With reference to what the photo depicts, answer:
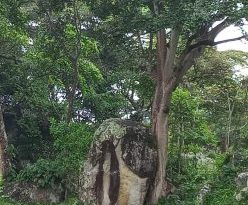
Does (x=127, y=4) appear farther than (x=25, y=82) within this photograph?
No

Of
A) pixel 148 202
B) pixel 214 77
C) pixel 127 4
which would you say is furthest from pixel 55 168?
pixel 214 77

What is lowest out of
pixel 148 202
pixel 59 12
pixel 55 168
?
pixel 148 202

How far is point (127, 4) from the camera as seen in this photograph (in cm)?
1309

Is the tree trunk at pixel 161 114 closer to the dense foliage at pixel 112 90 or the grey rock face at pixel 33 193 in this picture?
the dense foliage at pixel 112 90

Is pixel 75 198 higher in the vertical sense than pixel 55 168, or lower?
lower

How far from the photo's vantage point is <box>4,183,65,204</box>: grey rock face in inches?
609

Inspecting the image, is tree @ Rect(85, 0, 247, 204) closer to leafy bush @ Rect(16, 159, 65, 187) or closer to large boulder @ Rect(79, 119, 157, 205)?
large boulder @ Rect(79, 119, 157, 205)

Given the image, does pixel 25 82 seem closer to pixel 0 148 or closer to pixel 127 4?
pixel 0 148

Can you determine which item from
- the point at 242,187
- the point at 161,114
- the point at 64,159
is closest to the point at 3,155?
the point at 64,159

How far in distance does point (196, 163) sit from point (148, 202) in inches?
147

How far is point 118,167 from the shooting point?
13.5 m

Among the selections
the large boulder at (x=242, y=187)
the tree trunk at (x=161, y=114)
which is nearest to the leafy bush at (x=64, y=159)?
the tree trunk at (x=161, y=114)

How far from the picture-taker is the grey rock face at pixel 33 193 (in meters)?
15.5

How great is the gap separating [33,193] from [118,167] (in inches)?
150
